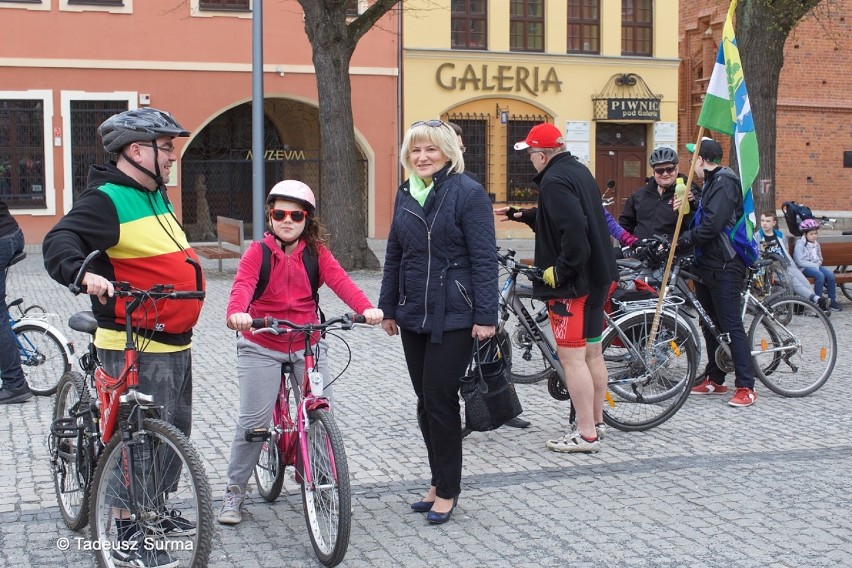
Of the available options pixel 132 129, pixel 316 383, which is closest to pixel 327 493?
pixel 316 383

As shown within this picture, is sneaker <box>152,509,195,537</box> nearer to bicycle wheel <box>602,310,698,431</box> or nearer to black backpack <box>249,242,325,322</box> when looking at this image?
black backpack <box>249,242,325,322</box>

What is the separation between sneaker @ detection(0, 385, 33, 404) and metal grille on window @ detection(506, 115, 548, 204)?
69.0 feet

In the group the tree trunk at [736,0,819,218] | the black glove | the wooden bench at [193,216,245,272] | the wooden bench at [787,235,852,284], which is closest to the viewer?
the black glove

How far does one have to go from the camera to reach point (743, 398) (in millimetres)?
8484

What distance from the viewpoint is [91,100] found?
2494 cm

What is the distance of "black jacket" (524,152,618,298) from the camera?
6.72 metres

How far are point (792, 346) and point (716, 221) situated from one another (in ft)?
3.84

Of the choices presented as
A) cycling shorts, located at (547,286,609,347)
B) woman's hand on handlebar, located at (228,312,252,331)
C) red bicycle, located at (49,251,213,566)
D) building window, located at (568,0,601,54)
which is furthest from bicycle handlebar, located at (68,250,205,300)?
building window, located at (568,0,601,54)

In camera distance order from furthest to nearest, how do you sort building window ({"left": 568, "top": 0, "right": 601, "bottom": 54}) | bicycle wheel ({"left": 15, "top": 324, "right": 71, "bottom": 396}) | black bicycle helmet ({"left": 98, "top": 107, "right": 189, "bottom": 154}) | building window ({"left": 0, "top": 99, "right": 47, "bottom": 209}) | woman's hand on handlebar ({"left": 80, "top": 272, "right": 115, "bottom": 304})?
building window ({"left": 568, "top": 0, "right": 601, "bottom": 54}) → building window ({"left": 0, "top": 99, "right": 47, "bottom": 209}) → bicycle wheel ({"left": 15, "top": 324, "right": 71, "bottom": 396}) → black bicycle helmet ({"left": 98, "top": 107, "right": 189, "bottom": 154}) → woman's hand on handlebar ({"left": 80, "top": 272, "right": 115, "bottom": 304})

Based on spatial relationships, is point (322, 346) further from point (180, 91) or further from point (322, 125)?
point (180, 91)

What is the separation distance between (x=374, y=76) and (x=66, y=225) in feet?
76.3

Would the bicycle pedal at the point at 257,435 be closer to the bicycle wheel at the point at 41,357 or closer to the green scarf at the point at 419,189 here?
the green scarf at the point at 419,189

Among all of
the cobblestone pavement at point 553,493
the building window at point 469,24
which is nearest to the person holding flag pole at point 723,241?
the cobblestone pavement at point 553,493

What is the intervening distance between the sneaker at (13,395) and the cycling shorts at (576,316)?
395 centimetres
